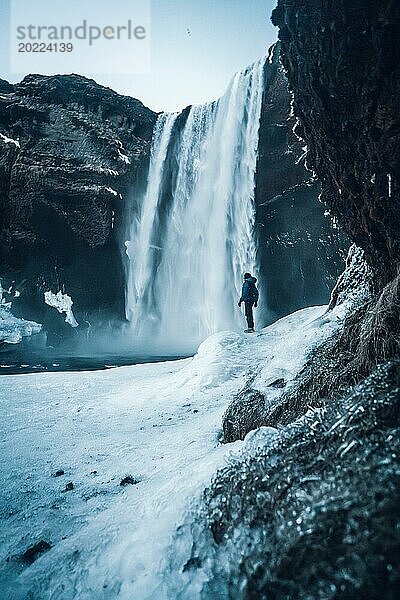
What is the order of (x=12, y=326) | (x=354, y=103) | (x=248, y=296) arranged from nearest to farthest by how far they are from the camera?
(x=354, y=103) < (x=248, y=296) < (x=12, y=326)

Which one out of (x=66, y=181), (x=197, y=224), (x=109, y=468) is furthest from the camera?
(x=197, y=224)

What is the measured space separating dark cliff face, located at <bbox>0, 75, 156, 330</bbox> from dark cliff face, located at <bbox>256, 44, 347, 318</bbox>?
8.33 metres

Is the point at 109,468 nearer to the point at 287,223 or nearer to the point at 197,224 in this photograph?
the point at 287,223

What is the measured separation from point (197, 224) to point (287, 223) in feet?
18.2

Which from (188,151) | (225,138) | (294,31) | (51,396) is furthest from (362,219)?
(188,151)

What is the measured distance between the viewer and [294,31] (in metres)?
2.47

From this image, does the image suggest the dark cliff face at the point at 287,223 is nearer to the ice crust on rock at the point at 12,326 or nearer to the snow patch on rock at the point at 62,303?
the snow patch on rock at the point at 62,303

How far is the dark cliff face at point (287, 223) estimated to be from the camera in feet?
56.2

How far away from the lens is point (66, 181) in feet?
63.8

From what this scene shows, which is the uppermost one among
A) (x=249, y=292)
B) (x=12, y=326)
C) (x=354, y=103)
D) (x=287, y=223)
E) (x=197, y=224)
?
(x=197, y=224)

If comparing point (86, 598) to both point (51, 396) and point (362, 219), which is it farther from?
point (51, 396)

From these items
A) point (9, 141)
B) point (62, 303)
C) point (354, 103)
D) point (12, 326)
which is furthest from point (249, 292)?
point (9, 141)

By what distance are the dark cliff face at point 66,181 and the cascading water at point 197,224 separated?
169 centimetres

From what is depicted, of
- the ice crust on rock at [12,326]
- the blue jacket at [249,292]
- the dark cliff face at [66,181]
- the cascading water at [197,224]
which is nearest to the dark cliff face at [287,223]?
the cascading water at [197,224]
